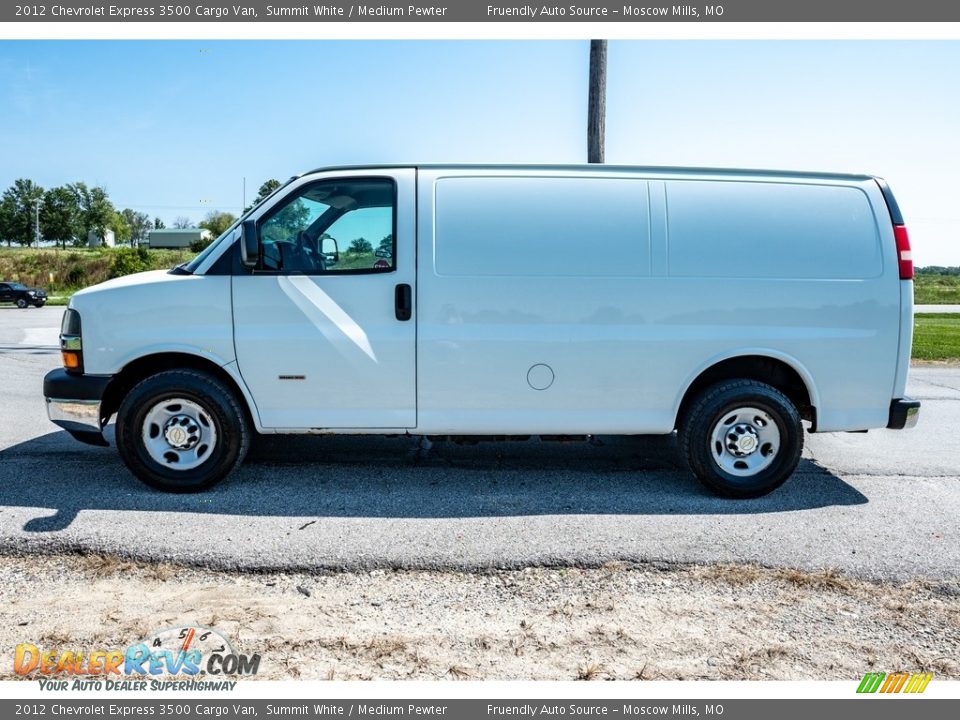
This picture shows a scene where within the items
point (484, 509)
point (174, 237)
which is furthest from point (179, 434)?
point (174, 237)

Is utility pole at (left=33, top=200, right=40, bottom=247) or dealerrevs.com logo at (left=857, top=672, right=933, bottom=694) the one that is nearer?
dealerrevs.com logo at (left=857, top=672, right=933, bottom=694)

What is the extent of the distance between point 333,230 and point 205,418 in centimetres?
155

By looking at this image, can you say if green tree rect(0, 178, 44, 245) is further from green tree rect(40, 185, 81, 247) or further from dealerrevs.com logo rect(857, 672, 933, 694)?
dealerrevs.com logo rect(857, 672, 933, 694)

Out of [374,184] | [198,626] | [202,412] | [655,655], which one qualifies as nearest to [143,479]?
[202,412]

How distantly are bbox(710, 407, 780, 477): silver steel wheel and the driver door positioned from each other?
2.13m

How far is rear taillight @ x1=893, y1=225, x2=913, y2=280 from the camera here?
5.03 m

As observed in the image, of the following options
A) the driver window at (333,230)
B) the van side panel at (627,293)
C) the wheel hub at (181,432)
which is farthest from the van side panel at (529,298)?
the wheel hub at (181,432)

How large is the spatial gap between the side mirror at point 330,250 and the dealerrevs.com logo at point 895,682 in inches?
150

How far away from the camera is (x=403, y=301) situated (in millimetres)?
4879

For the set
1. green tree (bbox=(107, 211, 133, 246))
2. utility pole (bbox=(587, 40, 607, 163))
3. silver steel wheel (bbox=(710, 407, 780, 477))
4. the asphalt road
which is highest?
green tree (bbox=(107, 211, 133, 246))

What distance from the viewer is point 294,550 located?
4.07 metres

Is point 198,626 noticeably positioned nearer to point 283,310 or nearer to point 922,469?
point 283,310

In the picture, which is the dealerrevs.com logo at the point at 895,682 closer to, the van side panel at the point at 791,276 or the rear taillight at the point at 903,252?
the van side panel at the point at 791,276

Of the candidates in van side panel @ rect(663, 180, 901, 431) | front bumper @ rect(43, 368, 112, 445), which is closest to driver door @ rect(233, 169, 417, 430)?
front bumper @ rect(43, 368, 112, 445)
